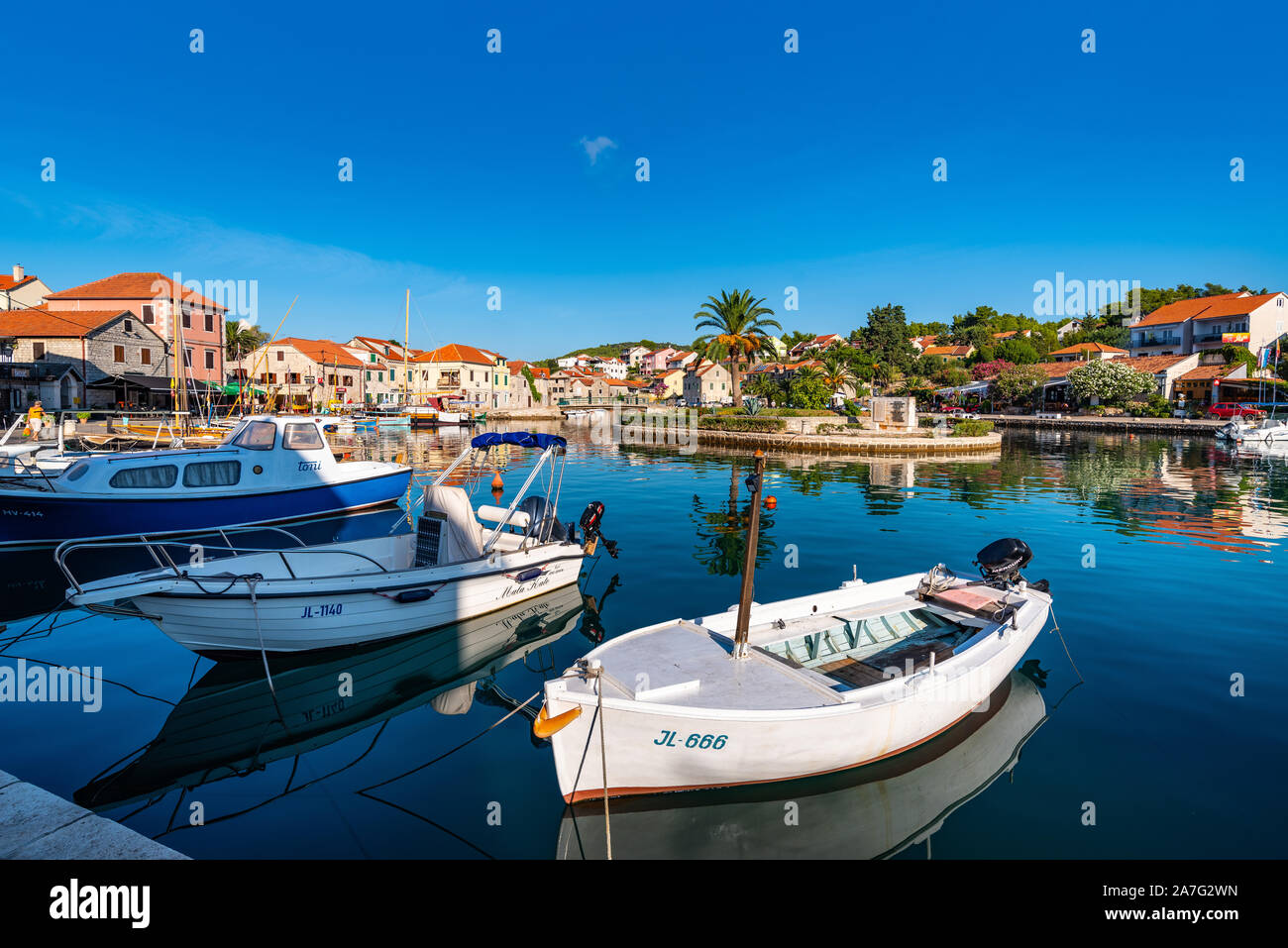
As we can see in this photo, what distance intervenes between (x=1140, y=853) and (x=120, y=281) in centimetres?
7086

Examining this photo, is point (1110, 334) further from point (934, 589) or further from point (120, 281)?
point (120, 281)

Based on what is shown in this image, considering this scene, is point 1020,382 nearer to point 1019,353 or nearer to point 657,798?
point 1019,353

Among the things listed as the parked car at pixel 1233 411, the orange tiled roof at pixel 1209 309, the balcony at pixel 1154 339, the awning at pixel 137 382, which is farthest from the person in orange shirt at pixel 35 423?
the balcony at pixel 1154 339

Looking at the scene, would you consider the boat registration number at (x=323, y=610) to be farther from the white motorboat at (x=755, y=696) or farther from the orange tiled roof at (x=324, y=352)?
the orange tiled roof at (x=324, y=352)

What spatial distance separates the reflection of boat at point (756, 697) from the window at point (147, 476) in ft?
51.9

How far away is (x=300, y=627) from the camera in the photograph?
9.74m

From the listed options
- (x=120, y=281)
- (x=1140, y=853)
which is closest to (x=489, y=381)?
(x=120, y=281)

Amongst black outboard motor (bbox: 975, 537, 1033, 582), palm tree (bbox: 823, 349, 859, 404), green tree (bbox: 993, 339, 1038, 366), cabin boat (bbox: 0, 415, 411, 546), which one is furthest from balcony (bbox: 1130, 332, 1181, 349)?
cabin boat (bbox: 0, 415, 411, 546)

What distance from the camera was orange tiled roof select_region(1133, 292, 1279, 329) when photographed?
229 ft

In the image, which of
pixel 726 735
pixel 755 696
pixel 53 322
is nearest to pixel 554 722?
pixel 726 735

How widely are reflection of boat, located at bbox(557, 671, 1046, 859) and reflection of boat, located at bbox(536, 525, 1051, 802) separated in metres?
0.21

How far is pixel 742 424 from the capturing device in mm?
52875

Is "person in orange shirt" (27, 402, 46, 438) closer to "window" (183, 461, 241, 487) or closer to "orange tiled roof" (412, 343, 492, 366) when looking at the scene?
"window" (183, 461, 241, 487)

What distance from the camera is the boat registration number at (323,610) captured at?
9664mm
